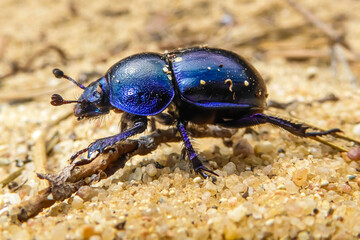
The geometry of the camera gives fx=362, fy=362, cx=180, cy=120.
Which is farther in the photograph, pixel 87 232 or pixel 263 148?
pixel 263 148

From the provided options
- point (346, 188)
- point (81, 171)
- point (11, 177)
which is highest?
point (81, 171)

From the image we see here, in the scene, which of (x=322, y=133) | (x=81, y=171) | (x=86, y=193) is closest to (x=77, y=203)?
(x=86, y=193)

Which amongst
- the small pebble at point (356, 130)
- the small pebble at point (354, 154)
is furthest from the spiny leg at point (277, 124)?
the small pebble at point (356, 130)

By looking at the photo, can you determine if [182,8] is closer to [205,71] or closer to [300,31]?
[300,31]

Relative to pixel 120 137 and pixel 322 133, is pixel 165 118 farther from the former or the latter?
pixel 322 133

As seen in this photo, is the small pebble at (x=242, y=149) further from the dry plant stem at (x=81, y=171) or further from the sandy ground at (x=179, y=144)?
the dry plant stem at (x=81, y=171)

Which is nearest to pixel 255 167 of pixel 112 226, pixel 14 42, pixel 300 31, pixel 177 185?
pixel 177 185

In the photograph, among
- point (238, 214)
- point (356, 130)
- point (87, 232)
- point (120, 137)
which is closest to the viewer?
point (87, 232)
